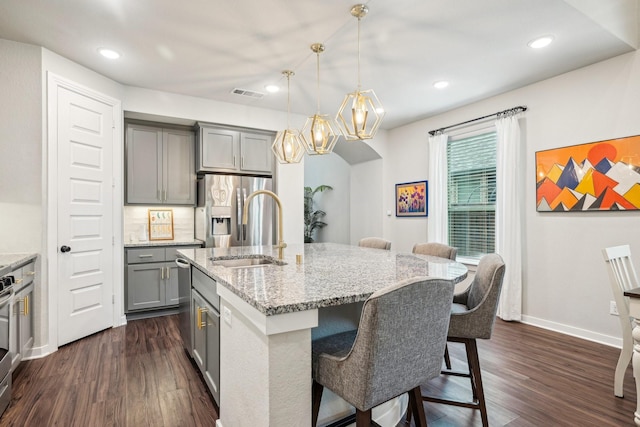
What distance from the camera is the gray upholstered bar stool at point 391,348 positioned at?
3.67ft

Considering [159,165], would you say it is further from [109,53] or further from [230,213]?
[109,53]

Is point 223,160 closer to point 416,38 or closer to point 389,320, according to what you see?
point 416,38

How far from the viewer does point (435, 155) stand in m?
4.84

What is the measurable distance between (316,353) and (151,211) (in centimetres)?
386

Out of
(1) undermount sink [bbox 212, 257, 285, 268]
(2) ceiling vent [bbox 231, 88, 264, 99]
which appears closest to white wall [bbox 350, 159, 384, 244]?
(2) ceiling vent [bbox 231, 88, 264, 99]

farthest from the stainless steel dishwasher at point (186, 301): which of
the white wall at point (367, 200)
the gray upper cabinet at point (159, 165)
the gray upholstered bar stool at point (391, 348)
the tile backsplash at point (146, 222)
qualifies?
the white wall at point (367, 200)

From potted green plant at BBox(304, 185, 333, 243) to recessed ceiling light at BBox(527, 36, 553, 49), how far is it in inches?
193

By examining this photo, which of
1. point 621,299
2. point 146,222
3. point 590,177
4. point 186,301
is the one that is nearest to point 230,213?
point 146,222

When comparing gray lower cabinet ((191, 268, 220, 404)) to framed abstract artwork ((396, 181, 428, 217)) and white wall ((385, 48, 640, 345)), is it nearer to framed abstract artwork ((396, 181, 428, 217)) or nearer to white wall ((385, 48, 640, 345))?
white wall ((385, 48, 640, 345))

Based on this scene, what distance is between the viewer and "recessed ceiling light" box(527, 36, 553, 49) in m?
2.81

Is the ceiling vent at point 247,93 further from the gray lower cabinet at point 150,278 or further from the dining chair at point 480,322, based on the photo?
the dining chair at point 480,322

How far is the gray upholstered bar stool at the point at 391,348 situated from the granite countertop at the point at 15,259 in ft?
7.69

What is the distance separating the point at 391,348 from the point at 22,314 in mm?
2936

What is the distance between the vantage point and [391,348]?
1160 millimetres
